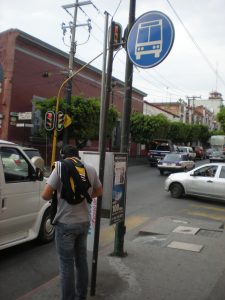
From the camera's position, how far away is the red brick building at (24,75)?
24.6 m

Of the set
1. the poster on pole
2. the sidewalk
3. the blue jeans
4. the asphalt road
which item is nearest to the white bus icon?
the poster on pole

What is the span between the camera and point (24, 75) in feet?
84.7

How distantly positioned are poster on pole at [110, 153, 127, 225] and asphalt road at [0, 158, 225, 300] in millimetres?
1308

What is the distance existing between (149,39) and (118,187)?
83.6 inches

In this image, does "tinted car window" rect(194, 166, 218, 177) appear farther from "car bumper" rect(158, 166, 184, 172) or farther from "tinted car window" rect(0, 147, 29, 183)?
"car bumper" rect(158, 166, 184, 172)

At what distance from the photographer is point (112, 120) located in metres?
28.0

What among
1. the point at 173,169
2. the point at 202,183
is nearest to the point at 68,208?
the point at 202,183

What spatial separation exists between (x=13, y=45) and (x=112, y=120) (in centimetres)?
802

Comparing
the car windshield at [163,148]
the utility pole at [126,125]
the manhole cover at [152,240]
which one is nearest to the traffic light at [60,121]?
the manhole cover at [152,240]

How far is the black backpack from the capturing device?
166 inches

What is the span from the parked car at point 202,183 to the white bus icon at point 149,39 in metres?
9.01

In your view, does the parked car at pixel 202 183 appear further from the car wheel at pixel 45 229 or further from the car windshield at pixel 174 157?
the car windshield at pixel 174 157

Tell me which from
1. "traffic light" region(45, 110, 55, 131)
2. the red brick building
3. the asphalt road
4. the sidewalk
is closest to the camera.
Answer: the sidewalk

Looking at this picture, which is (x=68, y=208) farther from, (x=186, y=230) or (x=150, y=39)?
(x=186, y=230)
